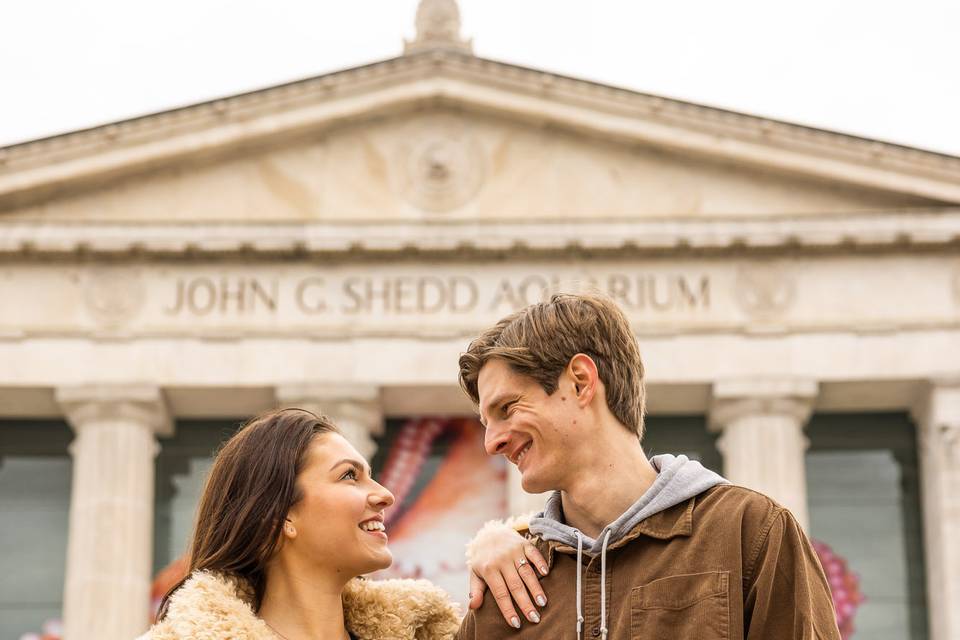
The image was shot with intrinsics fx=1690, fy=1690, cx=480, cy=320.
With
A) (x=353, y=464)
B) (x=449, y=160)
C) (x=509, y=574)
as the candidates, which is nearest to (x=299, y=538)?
(x=353, y=464)

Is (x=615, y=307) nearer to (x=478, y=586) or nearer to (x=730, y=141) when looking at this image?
(x=478, y=586)

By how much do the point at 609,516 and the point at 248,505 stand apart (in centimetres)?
125

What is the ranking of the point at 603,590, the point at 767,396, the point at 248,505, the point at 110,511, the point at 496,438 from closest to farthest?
the point at 603,590, the point at 496,438, the point at 248,505, the point at 110,511, the point at 767,396

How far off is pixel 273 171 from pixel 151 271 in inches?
102

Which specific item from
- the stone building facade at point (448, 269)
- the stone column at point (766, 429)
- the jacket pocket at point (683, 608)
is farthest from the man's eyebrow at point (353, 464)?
the stone column at point (766, 429)

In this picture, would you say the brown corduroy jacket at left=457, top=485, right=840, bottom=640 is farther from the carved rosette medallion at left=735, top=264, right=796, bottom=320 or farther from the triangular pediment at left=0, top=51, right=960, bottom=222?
the triangular pediment at left=0, top=51, right=960, bottom=222

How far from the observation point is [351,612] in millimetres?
5637

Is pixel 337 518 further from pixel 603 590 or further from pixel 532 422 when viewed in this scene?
A: pixel 603 590

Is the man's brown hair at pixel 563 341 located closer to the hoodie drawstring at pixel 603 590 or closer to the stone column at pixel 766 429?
the hoodie drawstring at pixel 603 590

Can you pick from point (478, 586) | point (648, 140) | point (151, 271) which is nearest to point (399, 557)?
point (151, 271)

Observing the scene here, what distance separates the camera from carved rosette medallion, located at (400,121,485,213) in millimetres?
27344

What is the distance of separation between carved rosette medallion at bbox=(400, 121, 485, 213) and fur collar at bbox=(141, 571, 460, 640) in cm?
2177

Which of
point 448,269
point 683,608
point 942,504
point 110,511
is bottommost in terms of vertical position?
point 683,608

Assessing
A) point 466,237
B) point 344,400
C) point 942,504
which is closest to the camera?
point 942,504
